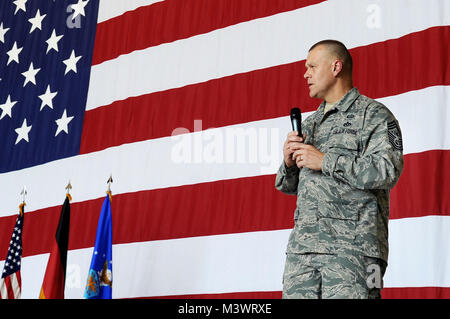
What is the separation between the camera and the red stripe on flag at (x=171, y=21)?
12.3 ft

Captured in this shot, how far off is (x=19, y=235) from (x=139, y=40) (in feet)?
4.80

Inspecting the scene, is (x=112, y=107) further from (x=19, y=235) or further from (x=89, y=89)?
(x=19, y=235)

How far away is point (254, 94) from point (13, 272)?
5.37 feet

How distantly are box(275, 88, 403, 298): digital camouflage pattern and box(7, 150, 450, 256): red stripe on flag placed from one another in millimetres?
1036

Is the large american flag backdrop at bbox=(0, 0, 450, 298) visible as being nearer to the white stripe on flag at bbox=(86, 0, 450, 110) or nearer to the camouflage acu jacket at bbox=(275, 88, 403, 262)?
the white stripe on flag at bbox=(86, 0, 450, 110)

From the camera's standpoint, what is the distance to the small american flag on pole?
355 centimetres

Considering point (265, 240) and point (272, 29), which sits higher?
point (272, 29)

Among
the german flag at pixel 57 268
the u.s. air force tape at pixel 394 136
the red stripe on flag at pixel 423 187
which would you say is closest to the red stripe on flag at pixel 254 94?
the red stripe on flag at pixel 423 187

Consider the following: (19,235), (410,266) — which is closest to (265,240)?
(410,266)

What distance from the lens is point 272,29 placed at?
3641 millimetres

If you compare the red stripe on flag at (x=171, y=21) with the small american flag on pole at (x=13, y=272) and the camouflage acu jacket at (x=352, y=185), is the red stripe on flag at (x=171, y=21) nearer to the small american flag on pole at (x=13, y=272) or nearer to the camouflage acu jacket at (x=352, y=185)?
the small american flag on pole at (x=13, y=272)
